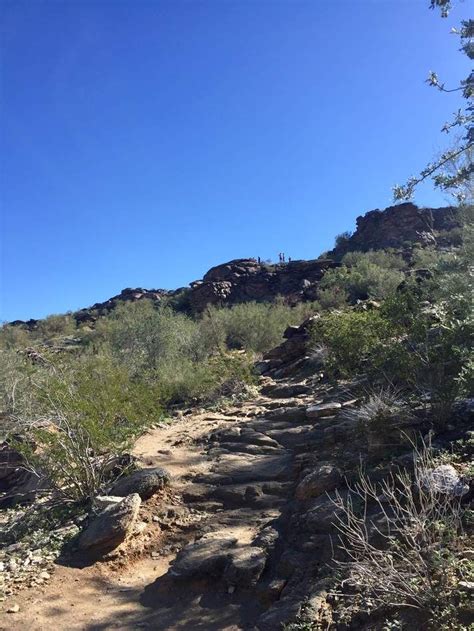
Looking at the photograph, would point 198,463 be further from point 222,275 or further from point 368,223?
point 368,223

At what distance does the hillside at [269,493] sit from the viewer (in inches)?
129

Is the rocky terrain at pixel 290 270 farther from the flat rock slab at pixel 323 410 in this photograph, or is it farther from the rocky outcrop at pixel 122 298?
the flat rock slab at pixel 323 410

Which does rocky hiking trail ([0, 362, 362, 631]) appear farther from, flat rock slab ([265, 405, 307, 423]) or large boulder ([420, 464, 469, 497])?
large boulder ([420, 464, 469, 497])

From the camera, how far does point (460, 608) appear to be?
8.77ft

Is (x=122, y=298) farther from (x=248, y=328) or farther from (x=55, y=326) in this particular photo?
(x=248, y=328)

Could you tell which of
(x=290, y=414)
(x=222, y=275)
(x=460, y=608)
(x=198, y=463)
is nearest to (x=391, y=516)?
(x=460, y=608)

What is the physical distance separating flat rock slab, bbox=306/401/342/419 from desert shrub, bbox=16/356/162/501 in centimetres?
285

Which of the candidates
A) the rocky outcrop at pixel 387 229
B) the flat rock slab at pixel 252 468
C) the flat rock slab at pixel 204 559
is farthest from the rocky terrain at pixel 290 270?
the flat rock slab at pixel 204 559

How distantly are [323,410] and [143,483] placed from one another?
351cm

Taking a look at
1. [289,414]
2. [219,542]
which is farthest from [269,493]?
[289,414]

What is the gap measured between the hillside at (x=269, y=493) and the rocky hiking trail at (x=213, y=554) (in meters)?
0.02

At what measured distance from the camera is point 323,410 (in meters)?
8.51

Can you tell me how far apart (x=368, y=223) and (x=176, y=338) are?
94.9ft

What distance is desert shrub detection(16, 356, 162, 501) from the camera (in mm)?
6555
